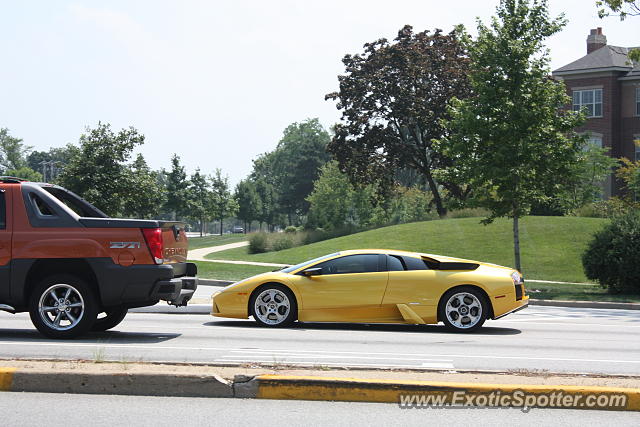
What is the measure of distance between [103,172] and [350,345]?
31.5 meters

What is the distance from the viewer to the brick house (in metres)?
53.3

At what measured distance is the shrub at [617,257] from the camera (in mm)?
22516

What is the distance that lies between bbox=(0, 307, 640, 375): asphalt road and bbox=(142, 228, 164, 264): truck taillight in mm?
1113

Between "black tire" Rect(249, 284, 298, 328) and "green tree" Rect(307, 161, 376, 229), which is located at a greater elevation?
"green tree" Rect(307, 161, 376, 229)

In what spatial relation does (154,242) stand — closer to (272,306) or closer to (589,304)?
(272,306)

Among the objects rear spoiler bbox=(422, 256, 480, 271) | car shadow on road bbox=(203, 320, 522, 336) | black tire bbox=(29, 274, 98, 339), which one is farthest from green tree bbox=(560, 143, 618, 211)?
black tire bbox=(29, 274, 98, 339)

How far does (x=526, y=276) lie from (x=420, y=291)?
18.9m

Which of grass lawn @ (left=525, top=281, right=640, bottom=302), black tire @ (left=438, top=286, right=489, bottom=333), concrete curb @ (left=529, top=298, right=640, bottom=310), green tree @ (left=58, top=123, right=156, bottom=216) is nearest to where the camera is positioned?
black tire @ (left=438, top=286, right=489, bottom=333)

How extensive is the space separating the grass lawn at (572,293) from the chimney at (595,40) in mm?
38471

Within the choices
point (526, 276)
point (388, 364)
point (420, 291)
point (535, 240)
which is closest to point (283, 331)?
point (420, 291)

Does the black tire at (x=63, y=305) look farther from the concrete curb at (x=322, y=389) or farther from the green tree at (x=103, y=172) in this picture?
the green tree at (x=103, y=172)

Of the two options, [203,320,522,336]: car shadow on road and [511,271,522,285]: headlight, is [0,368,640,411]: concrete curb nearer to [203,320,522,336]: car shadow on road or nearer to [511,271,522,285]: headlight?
[203,320,522,336]: car shadow on road

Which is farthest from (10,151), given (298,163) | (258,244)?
(258,244)

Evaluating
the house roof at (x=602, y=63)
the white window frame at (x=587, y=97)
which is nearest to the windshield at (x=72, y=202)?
the white window frame at (x=587, y=97)
